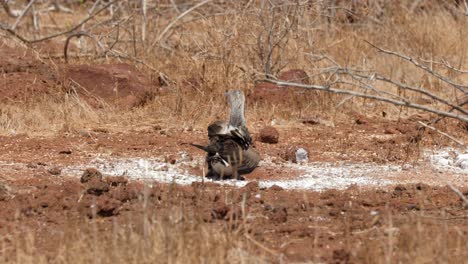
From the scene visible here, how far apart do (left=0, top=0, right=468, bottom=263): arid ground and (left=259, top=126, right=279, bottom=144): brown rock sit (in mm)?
17

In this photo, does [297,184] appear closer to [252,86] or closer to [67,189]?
[67,189]

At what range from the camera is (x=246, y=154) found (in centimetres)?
730

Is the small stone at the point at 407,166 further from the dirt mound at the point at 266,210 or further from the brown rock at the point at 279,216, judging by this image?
the brown rock at the point at 279,216

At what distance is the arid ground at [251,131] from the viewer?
16.9 feet

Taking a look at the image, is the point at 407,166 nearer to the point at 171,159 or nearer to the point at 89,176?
the point at 171,159

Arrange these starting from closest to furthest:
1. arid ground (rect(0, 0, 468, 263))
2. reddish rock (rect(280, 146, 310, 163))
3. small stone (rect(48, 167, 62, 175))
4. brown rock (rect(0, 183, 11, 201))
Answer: arid ground (rect(0, 0, 468, 263)) < brown rock (rect(0, 183, 11, 201)) < small stone (rect(48, 167, 62, 175)) < reddish rock (rect(280, 146, 310, 163))

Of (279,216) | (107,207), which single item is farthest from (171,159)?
(279,216)

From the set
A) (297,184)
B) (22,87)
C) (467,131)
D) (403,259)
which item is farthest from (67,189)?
(467,131)

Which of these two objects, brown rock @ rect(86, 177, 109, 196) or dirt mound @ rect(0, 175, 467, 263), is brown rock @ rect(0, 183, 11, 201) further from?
→ brown rock @ rect(86, 177, 109, 196)

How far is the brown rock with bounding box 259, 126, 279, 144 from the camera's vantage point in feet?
28.0

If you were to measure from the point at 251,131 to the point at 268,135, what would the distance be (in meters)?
0.53

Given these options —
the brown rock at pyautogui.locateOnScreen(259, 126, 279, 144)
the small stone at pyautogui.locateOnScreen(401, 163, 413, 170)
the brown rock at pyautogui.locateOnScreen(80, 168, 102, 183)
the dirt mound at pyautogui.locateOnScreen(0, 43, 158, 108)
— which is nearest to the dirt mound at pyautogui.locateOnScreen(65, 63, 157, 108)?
the dirt mound at pyautogui.locateOnScreen(0, 43, 158, 108)

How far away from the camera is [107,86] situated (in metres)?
9.85

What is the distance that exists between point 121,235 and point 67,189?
1.61m
